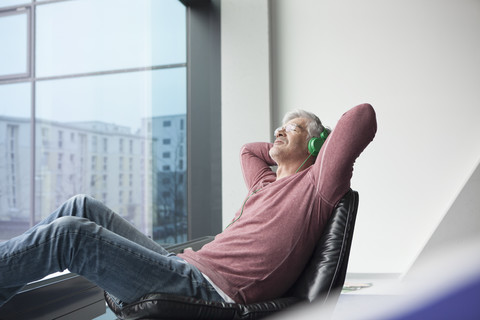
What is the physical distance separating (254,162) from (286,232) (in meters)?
0.64

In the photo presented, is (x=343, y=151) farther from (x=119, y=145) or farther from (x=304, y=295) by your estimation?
(x=119, y=145)

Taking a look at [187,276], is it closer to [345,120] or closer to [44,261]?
[44,261]

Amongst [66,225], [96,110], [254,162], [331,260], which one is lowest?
[331,260]

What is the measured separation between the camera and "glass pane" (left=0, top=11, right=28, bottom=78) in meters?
1.97

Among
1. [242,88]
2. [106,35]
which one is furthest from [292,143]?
[242,88]

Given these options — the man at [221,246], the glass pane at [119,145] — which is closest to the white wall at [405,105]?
the glass pane at [119,145]

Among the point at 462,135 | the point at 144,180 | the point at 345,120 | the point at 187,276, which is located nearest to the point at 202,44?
the point at 144,180

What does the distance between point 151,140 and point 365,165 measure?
1.71 meters

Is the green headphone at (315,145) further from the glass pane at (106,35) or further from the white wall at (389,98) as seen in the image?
the white wall at (389,98)

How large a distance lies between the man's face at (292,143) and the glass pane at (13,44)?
127 cm

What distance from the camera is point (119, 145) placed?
2.92 metres

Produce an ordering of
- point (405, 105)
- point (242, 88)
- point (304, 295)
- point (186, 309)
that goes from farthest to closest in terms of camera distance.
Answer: point (242, 88) < point (405, 105) < point (304, 295) < point (186, 309)

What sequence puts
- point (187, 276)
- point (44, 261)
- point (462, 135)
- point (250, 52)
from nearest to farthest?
point (44, 261), point (187, 276), point (462, 135), point (250, 52)

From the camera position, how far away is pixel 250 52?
378 cm
